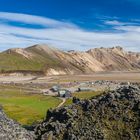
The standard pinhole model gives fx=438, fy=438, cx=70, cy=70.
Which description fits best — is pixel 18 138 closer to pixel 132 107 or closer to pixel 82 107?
pixel 82 107

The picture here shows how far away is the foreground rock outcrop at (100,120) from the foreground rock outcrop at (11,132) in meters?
1.14

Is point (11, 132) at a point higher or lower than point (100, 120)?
lower

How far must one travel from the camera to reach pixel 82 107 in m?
33.0

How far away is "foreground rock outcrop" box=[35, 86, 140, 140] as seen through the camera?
30.8m

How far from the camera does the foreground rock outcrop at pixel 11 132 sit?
28875mm

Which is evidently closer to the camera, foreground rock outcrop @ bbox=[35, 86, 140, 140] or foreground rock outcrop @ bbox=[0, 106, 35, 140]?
foreground rock outcrop @ bbox=[0, 106, 35, 140]

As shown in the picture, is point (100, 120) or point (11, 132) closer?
point (11, 132)

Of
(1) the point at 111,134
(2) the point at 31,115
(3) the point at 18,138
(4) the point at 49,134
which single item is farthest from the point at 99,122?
(2) the point at 31,115

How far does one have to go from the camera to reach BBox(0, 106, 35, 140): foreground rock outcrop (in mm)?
28875

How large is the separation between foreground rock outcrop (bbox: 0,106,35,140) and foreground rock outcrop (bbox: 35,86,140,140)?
1141 millimetres

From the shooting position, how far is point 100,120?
3141cm

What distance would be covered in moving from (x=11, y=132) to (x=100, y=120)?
254 inches

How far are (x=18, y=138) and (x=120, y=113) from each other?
25.0 ft

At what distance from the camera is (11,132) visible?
29375 mm
